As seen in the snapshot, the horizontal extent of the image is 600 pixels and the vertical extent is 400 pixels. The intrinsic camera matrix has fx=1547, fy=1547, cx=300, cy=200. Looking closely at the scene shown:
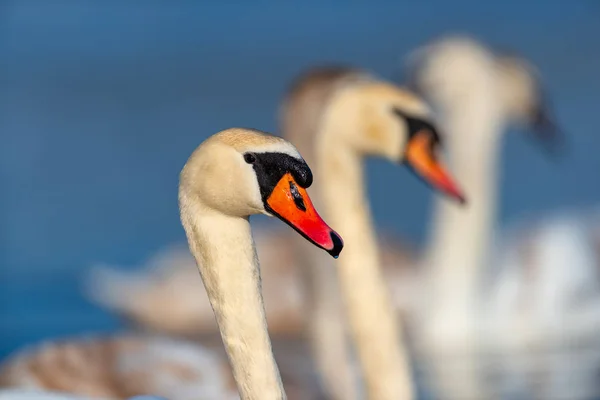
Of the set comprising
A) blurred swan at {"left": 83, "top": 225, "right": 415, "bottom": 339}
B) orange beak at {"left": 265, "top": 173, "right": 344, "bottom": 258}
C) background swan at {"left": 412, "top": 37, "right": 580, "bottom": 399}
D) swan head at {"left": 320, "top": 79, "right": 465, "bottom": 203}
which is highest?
orange beak at {"left": 265, "top": 173, "right": 344, "bottom": 258}

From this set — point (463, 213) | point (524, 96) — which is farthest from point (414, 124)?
point (524, 96)

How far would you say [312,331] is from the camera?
20.9ft

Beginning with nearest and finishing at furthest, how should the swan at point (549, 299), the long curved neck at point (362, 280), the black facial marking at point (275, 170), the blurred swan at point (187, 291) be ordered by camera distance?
the black facial marking at point (275, 170) → the long curved neck at point (362, 280) → the swan at point (549, 299) → the blurred swan at point (187, 291)

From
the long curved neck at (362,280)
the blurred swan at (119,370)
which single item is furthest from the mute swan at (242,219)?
the blurred swan at (119,370)

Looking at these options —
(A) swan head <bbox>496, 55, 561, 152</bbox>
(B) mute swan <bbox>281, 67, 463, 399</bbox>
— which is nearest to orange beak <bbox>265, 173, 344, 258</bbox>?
(B) mute swan <bbox>281, 67, 463, 399</bbox>

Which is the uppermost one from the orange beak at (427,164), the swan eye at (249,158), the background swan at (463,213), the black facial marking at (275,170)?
the swan eye at (249,158)

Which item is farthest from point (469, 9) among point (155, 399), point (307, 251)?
point (155, 399)

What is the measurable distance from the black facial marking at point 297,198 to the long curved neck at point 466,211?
19.1ft

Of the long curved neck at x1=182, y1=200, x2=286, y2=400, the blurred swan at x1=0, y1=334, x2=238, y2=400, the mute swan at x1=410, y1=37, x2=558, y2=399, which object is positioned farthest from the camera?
the mute swan at x1=410, y1=37, x2=558, y2=399

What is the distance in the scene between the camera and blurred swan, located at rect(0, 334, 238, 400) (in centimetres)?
538

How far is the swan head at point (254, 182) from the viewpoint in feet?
12.0

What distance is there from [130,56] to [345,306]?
13850mm

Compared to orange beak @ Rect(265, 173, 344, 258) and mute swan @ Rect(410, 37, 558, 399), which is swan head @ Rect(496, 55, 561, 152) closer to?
mute swan @ Rect(410, 37, 558, 399)

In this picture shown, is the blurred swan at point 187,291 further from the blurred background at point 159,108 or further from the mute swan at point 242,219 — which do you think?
the mute swan at point 242,219
